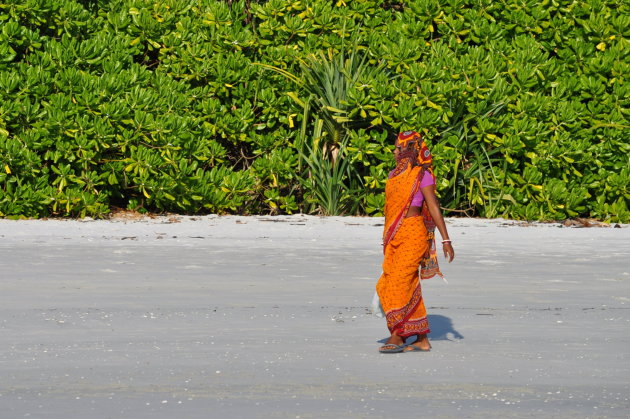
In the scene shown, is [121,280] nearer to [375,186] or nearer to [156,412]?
[156,412]

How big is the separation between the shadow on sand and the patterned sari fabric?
0.27 metres

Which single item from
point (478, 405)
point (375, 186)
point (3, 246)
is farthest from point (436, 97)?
point (478, 405)

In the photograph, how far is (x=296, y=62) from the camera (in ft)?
51.5

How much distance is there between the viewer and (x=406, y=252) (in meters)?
7.88

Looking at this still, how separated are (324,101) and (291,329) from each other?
762 centimetres

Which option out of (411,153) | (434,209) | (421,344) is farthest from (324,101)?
(421,344)

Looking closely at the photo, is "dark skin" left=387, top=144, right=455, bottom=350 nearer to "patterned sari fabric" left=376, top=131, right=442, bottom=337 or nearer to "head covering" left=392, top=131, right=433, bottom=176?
"patterned sari fabric" left=376, top=131, right=442, bottom=337

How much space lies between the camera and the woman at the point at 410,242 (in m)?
7.76

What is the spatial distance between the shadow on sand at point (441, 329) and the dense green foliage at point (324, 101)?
6.53m

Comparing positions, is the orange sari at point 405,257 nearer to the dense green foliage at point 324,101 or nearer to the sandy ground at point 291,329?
the sandy ground at point 291,329

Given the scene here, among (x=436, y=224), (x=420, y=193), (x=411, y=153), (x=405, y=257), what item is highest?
(x=411, y=153)

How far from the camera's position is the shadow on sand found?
26.4 ft

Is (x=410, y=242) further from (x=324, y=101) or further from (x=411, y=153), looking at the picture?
(x=324, y=101)

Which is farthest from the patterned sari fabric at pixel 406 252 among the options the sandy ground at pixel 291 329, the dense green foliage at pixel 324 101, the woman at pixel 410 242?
the dense green foliage at pixel 324 101
